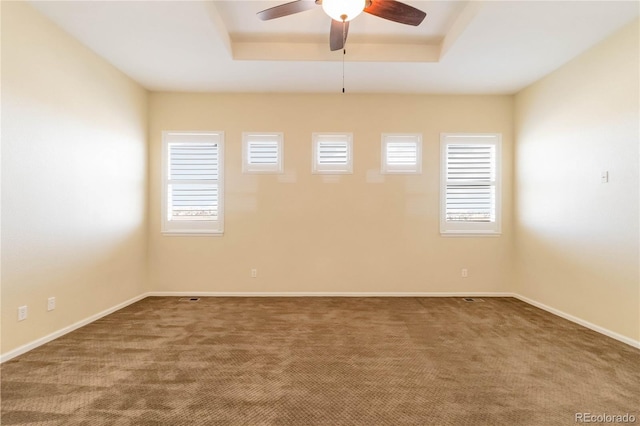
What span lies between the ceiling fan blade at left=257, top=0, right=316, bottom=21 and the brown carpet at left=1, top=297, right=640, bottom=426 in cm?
281

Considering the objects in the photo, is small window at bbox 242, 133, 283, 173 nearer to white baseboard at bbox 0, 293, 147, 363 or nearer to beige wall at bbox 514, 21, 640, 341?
white baseboard at bbox 0, 293, 147, 363

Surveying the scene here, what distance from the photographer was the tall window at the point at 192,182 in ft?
14.6

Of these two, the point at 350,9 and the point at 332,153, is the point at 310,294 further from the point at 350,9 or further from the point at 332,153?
the point at 350,9

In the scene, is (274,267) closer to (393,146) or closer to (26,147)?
(393,146)

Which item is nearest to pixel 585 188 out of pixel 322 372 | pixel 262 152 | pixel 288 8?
pixel 322 372

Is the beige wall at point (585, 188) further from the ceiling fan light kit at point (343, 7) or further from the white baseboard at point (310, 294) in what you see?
the ceiling fan light kit at point (343, 7)

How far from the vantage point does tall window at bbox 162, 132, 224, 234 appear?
445 centimetres

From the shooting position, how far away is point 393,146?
4.50 meters

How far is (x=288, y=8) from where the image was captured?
2.23 meters

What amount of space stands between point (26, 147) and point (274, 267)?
3.03m

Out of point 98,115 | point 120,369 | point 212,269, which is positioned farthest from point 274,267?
point 98,115

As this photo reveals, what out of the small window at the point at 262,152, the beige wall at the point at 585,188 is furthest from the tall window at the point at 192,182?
the beige wall at the point at 585,188

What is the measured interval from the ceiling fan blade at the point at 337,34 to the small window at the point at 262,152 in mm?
1913

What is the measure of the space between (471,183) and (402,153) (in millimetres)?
1170
